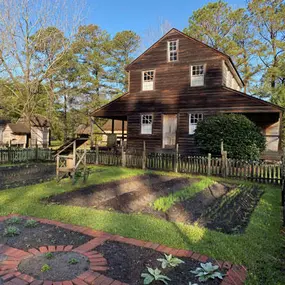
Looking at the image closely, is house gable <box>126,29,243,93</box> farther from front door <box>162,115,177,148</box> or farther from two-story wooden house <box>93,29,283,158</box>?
front door <box>162,115,177,148</box>

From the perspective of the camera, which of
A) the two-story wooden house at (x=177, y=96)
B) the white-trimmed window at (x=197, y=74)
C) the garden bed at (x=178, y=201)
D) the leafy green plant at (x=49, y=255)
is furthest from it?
the white-trimmed window at (x=197, y=74)

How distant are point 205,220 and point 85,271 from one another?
3176 millimetres

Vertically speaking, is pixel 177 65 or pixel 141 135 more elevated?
pixel 177 65

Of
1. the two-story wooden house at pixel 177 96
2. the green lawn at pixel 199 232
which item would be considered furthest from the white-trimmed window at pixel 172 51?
the green lawn at pixel 199 232

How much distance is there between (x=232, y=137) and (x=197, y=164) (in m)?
2.85

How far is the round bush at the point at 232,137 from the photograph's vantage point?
44.0 ft

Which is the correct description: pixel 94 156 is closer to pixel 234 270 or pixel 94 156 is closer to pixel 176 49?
pixel 176 49

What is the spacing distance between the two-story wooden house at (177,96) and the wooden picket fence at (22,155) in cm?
543

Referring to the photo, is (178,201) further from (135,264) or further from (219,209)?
(135,264)

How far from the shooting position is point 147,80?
66.2 ft

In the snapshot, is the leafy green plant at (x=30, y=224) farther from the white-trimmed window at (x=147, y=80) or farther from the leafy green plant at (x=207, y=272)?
the white-trimmed window at (x=147, y=80)

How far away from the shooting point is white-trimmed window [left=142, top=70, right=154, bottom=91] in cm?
2005

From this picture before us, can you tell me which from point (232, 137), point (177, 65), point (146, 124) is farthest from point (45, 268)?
point (177, 65)

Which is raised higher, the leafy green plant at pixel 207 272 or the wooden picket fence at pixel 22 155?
the wooden picket fence at pixel 22 155
